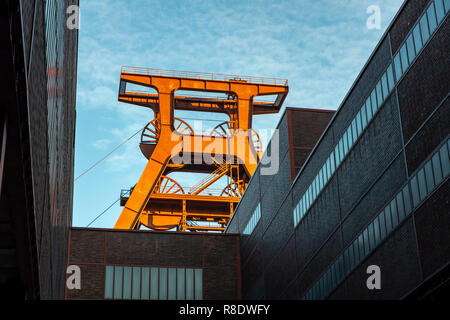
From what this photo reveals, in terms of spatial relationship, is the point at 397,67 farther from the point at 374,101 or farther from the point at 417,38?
the point at 374,101

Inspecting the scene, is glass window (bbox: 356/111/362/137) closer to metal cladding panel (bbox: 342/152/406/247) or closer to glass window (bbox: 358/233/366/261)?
metal cladding panel (bbox: 342/152/406/247)

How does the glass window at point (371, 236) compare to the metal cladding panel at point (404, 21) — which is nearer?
the metal cladding panel at point (404, 21)

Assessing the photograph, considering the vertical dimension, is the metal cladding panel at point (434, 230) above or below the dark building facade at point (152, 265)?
below

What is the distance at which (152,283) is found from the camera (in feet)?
133

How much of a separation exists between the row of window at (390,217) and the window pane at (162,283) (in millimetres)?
14458

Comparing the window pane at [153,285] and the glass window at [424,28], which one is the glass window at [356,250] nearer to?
the glass window at [424,28]

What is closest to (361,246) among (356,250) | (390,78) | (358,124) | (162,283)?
(356,250)

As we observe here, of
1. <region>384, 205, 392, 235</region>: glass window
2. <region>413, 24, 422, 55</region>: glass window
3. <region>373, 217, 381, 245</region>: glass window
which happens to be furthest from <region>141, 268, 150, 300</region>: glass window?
<region>413, 24, 422, 55</region>: glass window

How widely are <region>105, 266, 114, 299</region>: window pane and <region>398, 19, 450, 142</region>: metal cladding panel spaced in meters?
24.5

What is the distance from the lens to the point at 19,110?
7969 mm

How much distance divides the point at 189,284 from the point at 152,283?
223cm

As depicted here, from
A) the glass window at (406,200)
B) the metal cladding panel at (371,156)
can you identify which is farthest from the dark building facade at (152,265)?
the glass window at (406,200)

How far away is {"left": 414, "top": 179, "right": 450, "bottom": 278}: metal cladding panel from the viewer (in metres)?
17.6

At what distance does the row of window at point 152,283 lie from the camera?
4006 cm
